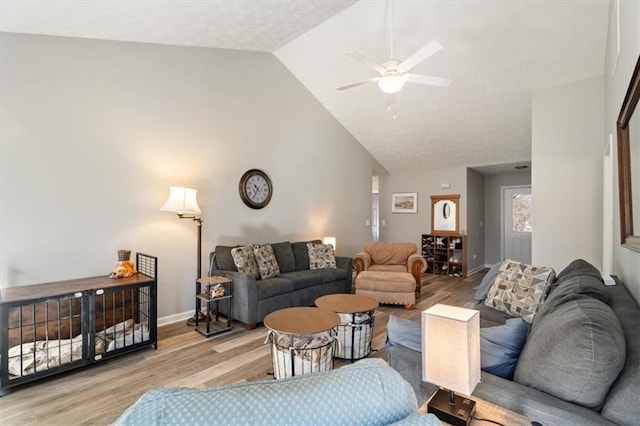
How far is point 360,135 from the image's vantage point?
20.8 ft

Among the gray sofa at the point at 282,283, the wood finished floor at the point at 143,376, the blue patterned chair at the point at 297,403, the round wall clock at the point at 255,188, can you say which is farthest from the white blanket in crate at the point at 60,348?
the blue patterned chair at the point at 297,403

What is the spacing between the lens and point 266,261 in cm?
406

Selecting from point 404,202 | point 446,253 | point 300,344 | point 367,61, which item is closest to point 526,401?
point 300,344

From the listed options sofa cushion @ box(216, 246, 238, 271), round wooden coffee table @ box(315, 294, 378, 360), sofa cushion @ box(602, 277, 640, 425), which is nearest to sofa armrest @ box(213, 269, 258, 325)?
sofa cushion @ box(216, 246, 238, 271)

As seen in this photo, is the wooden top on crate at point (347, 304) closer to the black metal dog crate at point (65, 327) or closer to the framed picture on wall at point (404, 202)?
the black metal dog crate at point (65, 327)

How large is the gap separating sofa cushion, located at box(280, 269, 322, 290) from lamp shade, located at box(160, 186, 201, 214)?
4.77ft

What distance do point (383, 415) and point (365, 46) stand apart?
4384mm

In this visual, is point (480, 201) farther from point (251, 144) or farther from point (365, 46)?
point (251, 144)

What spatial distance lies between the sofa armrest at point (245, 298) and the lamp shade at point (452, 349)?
263 centimetres

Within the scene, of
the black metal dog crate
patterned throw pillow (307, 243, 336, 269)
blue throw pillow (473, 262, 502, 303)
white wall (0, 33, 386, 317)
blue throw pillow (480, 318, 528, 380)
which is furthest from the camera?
patterned throw pillow (307, 243, 336, 269)

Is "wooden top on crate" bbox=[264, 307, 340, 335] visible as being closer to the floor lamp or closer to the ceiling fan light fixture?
the floor lamp

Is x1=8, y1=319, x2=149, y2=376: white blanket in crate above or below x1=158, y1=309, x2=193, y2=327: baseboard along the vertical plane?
above

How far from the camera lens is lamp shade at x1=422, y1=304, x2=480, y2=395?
1.03 metres

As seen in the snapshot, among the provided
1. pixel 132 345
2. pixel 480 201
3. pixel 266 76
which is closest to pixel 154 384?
pixel 132 345
